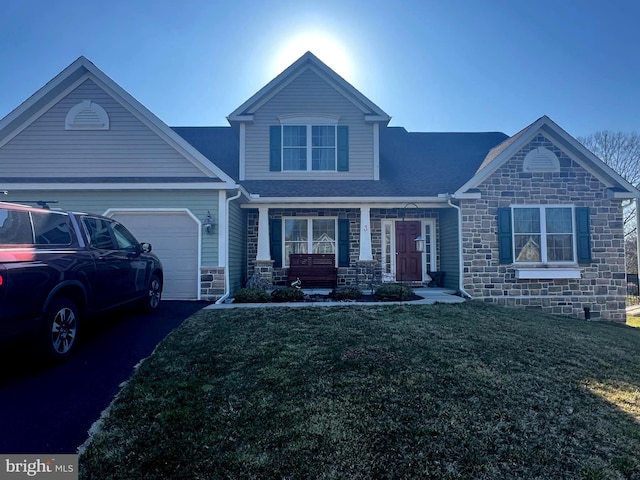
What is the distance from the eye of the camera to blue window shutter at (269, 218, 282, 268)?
10906mm

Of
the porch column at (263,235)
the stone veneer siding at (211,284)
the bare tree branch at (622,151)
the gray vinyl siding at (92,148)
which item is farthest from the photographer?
the bare tree branch at (622,151)

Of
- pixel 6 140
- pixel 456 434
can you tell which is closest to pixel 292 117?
pixel 6 140

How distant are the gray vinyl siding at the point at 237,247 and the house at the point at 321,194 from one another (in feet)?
0.21

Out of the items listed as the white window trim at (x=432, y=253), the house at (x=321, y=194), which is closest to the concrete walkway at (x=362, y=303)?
the house at (x=321, y=194)

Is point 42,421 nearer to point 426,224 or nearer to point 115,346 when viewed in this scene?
point 115,346

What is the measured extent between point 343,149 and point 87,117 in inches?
279

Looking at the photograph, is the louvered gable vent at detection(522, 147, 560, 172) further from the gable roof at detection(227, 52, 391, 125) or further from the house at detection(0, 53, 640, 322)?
the gable roof at detection(227, 52, 391, 125)

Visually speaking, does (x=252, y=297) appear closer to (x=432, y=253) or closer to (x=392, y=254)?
(x=392, y=254)

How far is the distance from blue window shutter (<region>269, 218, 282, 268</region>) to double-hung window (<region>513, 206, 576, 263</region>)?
6.85 meters

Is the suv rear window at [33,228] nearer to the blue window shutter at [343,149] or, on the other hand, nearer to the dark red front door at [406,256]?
the blue window shutter at [343,149]

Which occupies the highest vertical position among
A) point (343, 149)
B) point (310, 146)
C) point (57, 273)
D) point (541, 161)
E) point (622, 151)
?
point (622, 151)

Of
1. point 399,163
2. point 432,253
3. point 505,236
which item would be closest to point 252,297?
point 432,253

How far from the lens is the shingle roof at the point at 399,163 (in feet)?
34.0

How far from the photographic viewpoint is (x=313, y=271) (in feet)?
34.0
